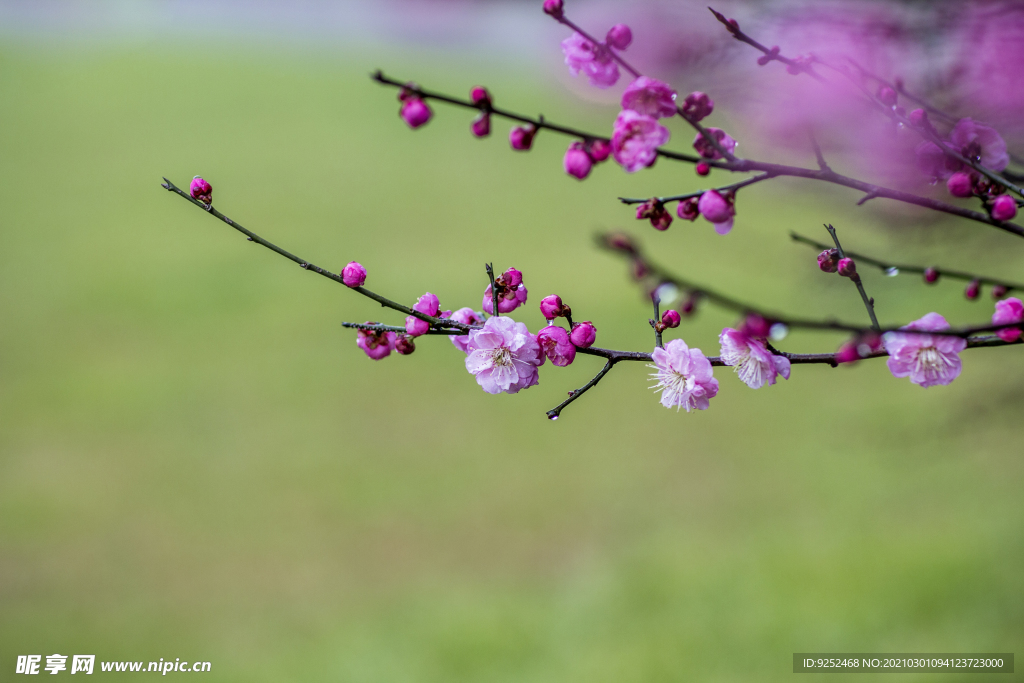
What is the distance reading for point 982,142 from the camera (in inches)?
21.8

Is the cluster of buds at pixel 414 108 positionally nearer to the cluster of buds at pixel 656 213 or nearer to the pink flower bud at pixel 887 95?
the cluster of buds at pixel 656 213

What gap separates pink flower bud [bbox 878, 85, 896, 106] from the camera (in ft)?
1.84

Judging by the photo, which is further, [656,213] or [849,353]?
[656,213]

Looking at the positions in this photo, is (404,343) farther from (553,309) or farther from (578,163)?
(578,163)

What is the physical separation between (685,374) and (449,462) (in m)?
2.59

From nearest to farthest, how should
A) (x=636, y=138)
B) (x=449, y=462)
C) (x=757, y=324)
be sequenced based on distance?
(x=757, y=324), (x=636, y=138), (x=449, y=462)

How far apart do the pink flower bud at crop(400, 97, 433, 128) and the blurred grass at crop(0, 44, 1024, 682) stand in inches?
20.5

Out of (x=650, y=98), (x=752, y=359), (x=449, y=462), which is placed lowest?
(x=752, y=359)

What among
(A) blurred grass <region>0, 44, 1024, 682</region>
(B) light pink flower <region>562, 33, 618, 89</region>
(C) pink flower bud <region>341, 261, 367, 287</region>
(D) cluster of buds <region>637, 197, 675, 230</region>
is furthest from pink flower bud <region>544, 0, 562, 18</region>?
(A) blurred grass <region>0, 44, 1024, 682</region>

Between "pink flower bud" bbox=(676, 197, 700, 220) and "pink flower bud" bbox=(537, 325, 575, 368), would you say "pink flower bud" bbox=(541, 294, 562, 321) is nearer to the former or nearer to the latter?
"pink flower bud" bbox=(537, 325, 575, 368)

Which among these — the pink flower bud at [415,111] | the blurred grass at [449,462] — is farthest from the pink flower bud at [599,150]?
the blurred grass at [449,462]

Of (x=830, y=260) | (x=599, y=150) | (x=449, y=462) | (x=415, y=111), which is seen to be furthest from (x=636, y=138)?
(x=449, y=462)

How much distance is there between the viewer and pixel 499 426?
11.1ft

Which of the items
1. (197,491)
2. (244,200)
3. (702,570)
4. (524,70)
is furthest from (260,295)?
(524,70)
